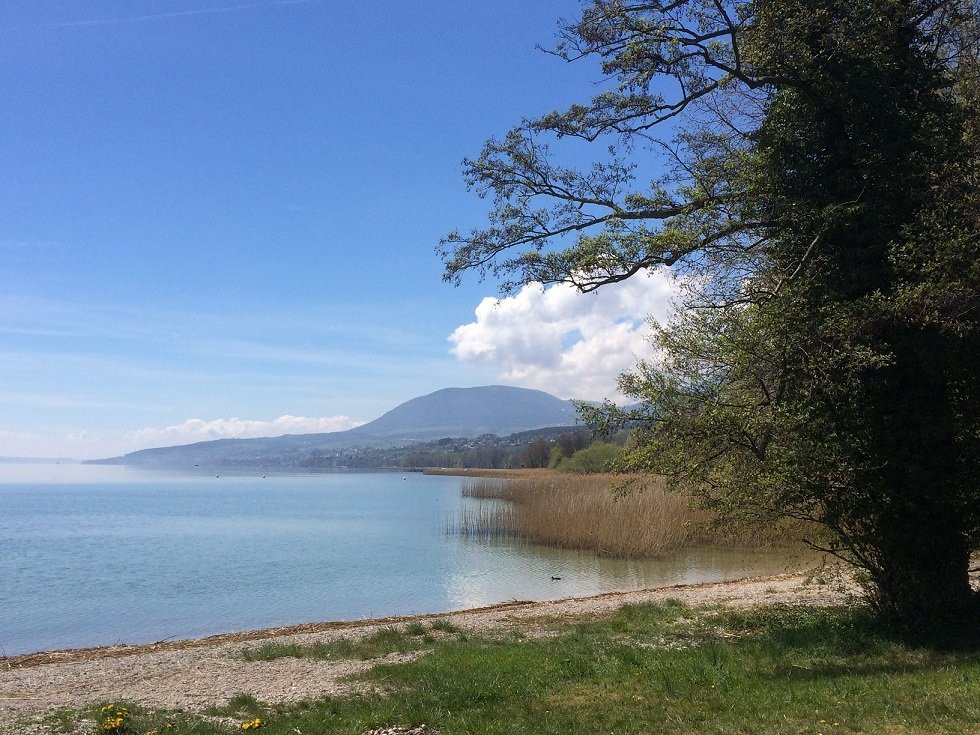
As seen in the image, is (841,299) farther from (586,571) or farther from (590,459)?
(590,459)

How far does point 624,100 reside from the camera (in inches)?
426

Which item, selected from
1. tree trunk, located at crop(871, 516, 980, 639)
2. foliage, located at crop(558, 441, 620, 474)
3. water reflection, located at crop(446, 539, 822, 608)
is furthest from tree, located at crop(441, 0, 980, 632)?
foliage, located at crop(558, 441, 620, 474)

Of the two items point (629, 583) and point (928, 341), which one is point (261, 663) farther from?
point (629, 583)

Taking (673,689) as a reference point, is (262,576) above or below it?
below

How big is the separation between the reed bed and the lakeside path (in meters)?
7.35

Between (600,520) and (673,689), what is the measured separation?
19.9 metres

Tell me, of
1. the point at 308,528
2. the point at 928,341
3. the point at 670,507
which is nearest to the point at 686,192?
the point at 928,341

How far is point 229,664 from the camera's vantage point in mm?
10609

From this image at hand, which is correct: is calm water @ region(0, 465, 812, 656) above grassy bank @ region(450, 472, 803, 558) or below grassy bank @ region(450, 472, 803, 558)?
below

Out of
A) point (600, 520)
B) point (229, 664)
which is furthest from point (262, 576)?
point (229, 664)

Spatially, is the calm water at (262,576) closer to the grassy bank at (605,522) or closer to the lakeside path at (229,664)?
the grassy bank at (605,522)

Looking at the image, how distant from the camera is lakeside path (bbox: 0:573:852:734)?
8.53 m

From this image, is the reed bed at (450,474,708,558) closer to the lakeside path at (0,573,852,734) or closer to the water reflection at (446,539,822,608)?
the water reflection at (446,539,822,608)

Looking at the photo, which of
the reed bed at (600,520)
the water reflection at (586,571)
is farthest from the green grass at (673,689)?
the reed bed at (600,520)
